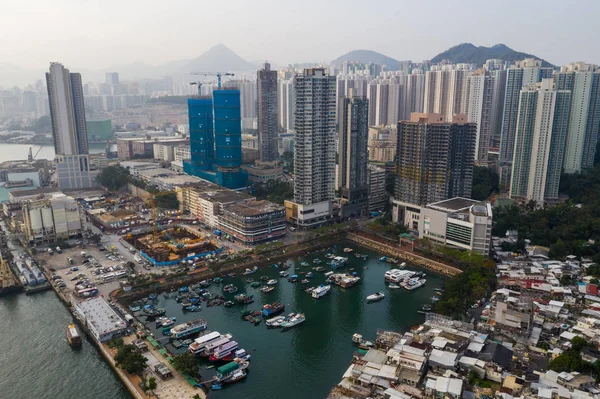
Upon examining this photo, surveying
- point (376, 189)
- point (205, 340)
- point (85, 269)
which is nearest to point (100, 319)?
point (205, 340)

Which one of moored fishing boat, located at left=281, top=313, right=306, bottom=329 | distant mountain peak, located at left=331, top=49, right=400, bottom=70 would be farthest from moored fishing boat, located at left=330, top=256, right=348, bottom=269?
distant mountain peak, located at left=331, top=49, right=400, bottom=70

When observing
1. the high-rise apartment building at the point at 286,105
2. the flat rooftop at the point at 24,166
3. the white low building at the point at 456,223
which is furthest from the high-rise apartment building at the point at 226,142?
the high-rise apartment building at the point at 286,105

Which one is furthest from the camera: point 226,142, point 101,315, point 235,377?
point 226,142

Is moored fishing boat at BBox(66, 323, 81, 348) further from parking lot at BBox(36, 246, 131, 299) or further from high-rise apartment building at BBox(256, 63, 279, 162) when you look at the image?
high-rise apartment building at BBox(256, 63, 279, 162)

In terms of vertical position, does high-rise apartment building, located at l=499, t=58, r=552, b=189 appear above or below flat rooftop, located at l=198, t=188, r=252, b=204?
above

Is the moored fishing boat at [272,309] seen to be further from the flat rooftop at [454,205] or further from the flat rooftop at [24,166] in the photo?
the flat rooftop at [24,166]

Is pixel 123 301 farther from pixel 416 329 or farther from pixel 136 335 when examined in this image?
pixel 416 329

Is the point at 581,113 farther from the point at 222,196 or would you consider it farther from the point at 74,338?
the point at 74,338
